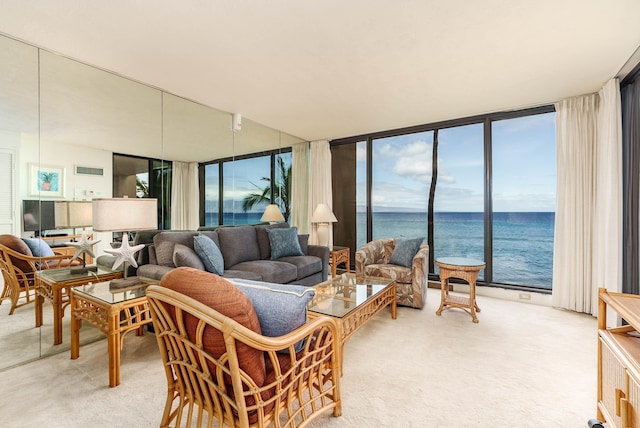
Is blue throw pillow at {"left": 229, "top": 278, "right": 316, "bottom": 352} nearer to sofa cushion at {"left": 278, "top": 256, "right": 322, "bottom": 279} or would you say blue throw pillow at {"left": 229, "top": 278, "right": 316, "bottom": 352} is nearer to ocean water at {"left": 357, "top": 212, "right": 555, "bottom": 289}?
sofa cushion at {"left": 278, "top": 256, "right": 322, "bottom": 279}

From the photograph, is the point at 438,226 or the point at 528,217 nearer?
the point at 528,217

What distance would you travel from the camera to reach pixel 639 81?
252 cm

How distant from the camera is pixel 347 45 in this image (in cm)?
224

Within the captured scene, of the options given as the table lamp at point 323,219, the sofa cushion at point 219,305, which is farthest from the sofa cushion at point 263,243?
the sofa cushion at point 219,305

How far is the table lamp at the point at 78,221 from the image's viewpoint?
2457 mm

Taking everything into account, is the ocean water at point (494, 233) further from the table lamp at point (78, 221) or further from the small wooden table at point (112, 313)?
the table lamp at point (78, 221)

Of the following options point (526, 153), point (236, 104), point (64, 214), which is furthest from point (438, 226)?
point (64, 214)

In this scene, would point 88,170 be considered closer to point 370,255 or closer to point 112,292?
point 112,292

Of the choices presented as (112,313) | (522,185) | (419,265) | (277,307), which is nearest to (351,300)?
(419,265)

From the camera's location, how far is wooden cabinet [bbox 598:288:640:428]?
3.73ft

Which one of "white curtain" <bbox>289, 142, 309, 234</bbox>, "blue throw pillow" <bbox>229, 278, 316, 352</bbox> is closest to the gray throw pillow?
"blue throw pillow" <bbox>229, 278, 316, 352</bbox>

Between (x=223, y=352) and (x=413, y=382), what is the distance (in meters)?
1.43

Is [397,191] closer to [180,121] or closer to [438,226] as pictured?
[438,226]

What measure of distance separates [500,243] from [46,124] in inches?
214
